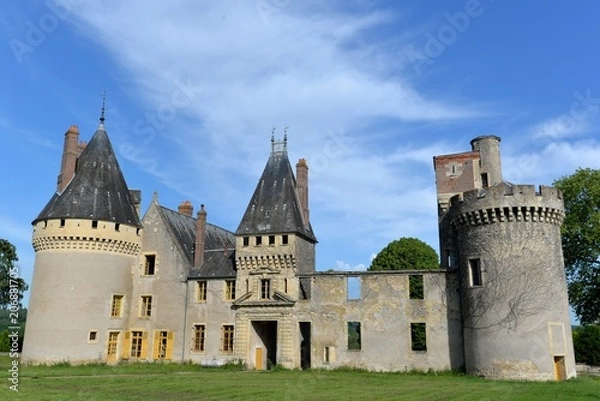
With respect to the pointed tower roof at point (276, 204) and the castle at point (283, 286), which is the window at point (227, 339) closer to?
the castle at point (283, 286)

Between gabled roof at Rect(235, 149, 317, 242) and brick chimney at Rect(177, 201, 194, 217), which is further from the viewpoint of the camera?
brick chimney at Rect(177, 201, 194, 217)

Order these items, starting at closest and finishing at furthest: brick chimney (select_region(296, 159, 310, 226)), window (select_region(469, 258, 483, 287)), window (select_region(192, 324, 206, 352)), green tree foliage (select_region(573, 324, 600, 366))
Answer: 1. window (select_region(469, 258, 483, 287))
2. window (select_region(192, 324, 206, 352))
3. brick chimney (select_region(296, 159, 310, 226))
4. green tree foliage (select_region(573, 324, 600, 366))

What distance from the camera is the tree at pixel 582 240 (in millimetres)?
29984

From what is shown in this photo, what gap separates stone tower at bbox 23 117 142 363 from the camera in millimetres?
27031

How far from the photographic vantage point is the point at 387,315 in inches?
1002

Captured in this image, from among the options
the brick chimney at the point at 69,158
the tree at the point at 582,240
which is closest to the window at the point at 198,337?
the brick chimney at the point at 69,158

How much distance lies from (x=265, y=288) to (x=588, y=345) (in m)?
22.4

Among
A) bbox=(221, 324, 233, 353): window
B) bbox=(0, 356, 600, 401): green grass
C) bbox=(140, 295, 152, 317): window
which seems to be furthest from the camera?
bbox=(140, 295, 152, 317): window

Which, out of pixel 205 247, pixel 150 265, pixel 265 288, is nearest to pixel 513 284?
A: pixel 265 288

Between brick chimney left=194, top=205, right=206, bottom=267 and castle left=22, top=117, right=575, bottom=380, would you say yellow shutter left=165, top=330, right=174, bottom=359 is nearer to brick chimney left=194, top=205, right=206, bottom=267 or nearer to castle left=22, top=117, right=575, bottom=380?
castle left=22, top=117, right=575, bottom=380

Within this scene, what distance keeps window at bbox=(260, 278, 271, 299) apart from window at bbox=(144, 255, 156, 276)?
22.3 feet

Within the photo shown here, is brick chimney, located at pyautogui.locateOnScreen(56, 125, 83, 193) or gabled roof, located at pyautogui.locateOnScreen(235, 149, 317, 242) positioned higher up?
brick chimney, located at pyautogui.locateOnScreen(56, 125, 83, 193)

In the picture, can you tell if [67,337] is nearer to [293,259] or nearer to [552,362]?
[293,259]

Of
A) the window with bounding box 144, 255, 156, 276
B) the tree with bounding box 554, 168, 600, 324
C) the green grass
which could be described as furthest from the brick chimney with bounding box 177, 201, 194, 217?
the tree with bounding box 554, 168, 600, 324
